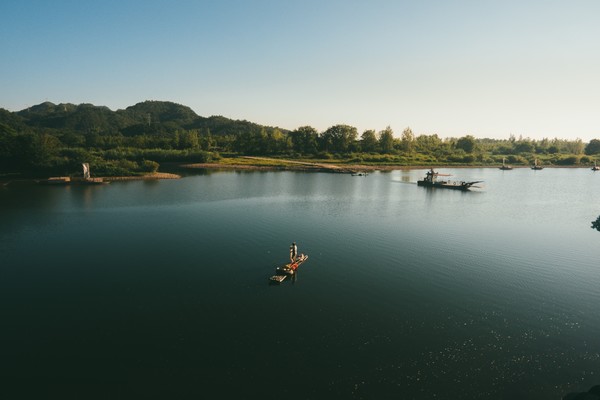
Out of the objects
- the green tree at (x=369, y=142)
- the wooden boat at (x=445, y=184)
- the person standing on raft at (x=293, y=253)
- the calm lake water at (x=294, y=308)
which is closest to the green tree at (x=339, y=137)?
the green tree at (x=369, y=142)

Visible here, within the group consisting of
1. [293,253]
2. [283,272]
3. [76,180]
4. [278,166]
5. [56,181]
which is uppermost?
[278,166]

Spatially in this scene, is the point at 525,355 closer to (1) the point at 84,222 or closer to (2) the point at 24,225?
(1) the point at 84,222

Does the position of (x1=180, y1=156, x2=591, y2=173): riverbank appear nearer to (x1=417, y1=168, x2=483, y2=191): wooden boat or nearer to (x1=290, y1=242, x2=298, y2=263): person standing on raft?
(x1=417, y1=168, x2=483, y2=191): wooden boat

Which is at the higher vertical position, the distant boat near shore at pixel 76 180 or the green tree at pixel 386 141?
the green tree at pixel 386 141

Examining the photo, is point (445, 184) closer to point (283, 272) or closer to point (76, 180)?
point (283, 272)

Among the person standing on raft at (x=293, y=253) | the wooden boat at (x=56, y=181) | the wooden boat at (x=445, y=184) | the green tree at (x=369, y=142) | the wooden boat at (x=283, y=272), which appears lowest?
the wooden boat at (x=283, y=272)

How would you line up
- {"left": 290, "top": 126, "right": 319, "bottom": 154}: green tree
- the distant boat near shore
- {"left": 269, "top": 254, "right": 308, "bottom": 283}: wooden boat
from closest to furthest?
{"left": 269, "top": 254, "right": 308, "bottom": 283}: wooden boat
the distant boat near shore
{"left": 290, "top": 126, "right": 319, "bottom": 154}: green tree

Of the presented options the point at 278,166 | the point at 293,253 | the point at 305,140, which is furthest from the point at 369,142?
the point at 293,253

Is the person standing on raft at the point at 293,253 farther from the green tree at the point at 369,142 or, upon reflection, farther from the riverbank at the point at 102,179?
the green tree at the point at 369,142

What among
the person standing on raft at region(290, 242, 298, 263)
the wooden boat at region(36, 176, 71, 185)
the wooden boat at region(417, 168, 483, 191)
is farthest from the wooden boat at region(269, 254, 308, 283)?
the wooden boat at region(36, 176, 71, 185)
